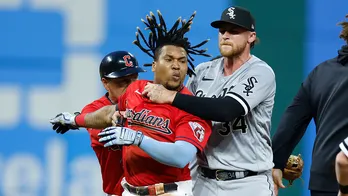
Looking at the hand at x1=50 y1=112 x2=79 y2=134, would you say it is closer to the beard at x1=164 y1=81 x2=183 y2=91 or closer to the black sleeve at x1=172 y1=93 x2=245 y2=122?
the beard at x1=164 y1=81 x2=183 y2=91

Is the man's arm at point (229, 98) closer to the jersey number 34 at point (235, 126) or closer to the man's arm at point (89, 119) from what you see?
the jersey number 34 at point (235, 126)

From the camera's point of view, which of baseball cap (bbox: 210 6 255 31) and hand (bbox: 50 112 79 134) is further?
hand (bbox: 50 112 79 134)

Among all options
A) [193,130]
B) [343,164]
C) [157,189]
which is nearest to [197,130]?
[193,130]

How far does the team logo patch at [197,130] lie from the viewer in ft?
12.9

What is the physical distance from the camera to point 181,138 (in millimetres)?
3850

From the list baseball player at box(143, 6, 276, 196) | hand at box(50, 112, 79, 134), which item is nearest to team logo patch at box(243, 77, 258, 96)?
baseball player at box(143, 6, 276, 196)

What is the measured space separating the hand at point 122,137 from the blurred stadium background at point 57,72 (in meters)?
3.53

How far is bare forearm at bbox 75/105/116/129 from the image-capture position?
4.59 meters

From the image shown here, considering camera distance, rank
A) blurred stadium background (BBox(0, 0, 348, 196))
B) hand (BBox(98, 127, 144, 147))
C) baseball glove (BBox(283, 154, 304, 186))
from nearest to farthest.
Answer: hand (BBox(98, 127, 144, 147))
baseball glove (BBox(283, 154, 304, 186))
blurred stadium background (BBox(0, 0, 348, 196))

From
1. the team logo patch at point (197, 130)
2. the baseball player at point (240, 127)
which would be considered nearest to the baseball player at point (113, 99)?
the baseball player at point (240, 127)

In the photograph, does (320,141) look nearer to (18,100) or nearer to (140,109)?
(140,109)

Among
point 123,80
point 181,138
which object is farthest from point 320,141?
point 123,80

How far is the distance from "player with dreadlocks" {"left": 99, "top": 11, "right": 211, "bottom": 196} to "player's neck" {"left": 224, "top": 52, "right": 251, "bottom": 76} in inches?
14.2

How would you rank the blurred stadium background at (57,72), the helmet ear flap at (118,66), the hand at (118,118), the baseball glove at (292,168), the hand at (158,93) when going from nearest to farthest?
the hand at (158,93) → the hand at (118,118) → the baseball glove at (292,168) → the helmet ear flap at (118,66) → the blurred stadium background at (57,72)
